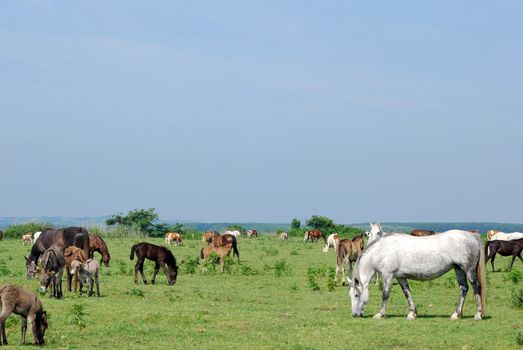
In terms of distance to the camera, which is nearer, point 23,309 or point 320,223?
point 23,309

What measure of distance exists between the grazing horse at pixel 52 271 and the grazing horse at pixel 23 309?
5861 millimetres

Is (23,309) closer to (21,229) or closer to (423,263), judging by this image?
(423,263)

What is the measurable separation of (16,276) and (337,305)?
1257 cm

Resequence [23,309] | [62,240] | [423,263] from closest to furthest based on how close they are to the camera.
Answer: [23,309] < [423,263] < [62,240]

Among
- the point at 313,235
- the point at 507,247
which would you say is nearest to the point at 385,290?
the point at 507,247

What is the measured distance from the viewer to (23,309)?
14.3 metres

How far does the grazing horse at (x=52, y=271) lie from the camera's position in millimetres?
20609

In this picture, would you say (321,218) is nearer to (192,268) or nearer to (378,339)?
(192,268)

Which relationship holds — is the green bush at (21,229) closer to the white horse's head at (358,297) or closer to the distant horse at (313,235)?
the distant horse at (313,235)

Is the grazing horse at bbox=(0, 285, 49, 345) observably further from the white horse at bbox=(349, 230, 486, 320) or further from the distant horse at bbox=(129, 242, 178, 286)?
the distant horse at bbox=(129, 242, 178, 286)

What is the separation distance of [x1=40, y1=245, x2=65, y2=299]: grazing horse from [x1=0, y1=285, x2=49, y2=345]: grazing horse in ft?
19.2

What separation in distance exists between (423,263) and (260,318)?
13.1 ft

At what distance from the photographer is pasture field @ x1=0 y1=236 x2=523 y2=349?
15.3 m

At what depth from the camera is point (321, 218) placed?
84.2 meters
